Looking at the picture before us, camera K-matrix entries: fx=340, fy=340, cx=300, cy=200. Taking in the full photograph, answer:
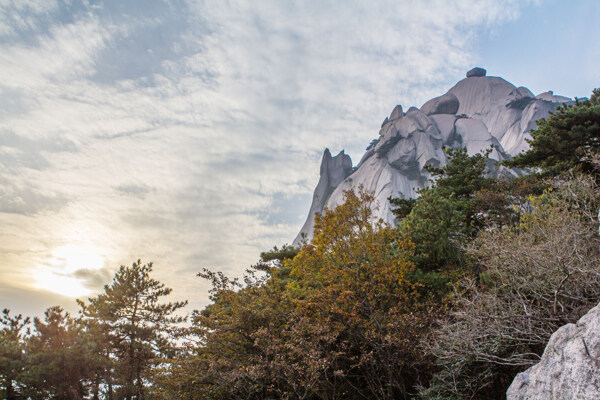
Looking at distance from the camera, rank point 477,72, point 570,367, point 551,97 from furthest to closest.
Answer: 1. point 477,72
2. point 551,97
3. point 570,367

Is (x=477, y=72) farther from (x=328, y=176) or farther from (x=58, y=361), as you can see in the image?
(x=58, y=361)

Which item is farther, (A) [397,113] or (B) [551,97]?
(B) [551,97]

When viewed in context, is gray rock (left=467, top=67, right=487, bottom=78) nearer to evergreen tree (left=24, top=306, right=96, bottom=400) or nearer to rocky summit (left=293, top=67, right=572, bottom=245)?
rocky summit (left=293, top=67, right=572, bottom=245)

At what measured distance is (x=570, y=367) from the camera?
4609 millimetres

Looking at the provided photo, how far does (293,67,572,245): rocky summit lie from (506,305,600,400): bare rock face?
46416mm

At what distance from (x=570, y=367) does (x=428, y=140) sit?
65.6 metres

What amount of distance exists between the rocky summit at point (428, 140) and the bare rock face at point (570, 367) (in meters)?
46.4

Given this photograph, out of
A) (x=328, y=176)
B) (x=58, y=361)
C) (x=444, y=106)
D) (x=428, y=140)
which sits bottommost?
(x=58, y=361)

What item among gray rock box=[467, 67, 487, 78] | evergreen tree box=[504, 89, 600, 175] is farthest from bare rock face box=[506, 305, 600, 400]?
A: gray rock box=[467, 67, 487, 78]

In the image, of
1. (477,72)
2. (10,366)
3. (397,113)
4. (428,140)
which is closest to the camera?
(10,366)

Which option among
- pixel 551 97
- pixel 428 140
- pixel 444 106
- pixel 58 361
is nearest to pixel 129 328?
pixel 58 361

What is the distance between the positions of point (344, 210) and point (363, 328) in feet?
11.4

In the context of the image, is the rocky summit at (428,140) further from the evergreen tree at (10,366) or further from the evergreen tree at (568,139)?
the evergreen tree at (10,366)

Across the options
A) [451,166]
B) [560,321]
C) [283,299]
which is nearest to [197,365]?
[283,299]
